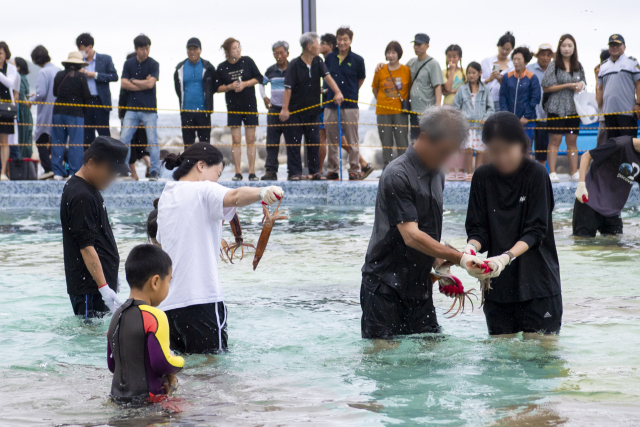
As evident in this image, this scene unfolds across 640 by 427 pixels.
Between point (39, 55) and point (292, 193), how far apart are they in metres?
4.87

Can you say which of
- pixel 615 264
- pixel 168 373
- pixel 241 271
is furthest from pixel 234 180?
pixel 168 373

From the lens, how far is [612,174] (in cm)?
805

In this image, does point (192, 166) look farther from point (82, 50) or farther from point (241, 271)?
point (82, 50)

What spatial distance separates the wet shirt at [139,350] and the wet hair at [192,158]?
94cm

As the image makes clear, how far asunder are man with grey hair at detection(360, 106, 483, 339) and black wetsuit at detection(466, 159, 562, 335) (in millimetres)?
264

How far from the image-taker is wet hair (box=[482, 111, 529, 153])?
158 inches

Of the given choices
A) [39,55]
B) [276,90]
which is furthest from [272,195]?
[39,55]

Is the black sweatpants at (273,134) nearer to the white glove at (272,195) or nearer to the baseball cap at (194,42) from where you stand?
the baseball cap at (194,42)

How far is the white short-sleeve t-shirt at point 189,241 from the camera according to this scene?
13.3 ft

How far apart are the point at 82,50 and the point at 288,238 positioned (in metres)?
5.60

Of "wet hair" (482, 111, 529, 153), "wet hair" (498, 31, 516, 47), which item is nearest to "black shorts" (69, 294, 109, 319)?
"wet hair" (482, 111, 529, 153)

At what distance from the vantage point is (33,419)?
12.2 feet

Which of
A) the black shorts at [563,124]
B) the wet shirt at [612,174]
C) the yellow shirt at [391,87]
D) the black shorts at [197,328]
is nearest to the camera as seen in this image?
the black shorts at [197,328]

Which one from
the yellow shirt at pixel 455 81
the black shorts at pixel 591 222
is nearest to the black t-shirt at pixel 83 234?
the black shorts at pixel 591 222
